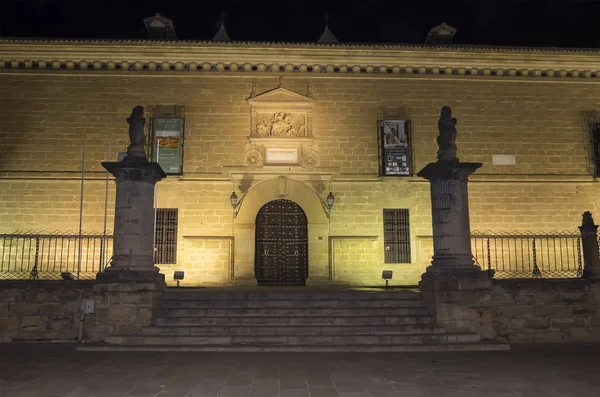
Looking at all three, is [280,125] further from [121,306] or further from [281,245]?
[121,306]

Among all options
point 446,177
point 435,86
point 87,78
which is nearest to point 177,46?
point 87,78

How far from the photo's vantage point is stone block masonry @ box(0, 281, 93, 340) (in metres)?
8.80

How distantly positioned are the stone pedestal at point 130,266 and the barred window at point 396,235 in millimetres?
7857

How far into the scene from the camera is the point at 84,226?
1430 cm

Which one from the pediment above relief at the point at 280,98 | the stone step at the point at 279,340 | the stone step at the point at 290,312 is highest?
the pediment above relief at the point at 280,98

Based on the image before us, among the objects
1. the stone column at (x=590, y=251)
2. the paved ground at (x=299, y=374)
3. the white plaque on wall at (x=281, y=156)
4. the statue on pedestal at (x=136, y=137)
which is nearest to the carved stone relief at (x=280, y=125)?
the white plaque on wall at (x=281, y=156)

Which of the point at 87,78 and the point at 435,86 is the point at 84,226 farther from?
the point at 435,86

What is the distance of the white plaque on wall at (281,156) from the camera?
14945mm

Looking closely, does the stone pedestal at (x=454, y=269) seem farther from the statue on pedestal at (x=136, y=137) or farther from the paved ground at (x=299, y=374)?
the statue on pedestal at (x=136, y=137)

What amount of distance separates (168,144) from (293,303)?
315 inches

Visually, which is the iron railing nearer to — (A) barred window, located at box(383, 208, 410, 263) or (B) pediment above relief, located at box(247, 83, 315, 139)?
(A) barred window, located at box(383, 208, 410, 263)

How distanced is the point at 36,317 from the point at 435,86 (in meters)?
13.4

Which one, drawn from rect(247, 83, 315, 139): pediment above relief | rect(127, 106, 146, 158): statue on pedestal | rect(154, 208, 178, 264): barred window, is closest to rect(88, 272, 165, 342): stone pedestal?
rect(127, 106, 146, 158): statue on pedestal

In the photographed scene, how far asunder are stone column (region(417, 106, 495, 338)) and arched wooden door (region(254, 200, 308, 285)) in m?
5.91
